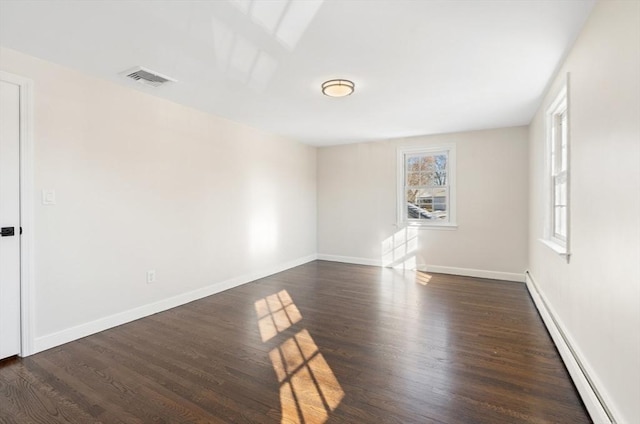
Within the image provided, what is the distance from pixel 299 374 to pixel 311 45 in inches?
97.0

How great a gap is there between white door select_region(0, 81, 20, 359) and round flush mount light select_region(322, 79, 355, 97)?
260 centimetres

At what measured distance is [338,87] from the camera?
3160 mm

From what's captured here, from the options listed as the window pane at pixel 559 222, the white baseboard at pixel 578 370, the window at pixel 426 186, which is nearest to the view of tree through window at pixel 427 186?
the window at pixel 426 186

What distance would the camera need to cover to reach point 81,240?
295cm

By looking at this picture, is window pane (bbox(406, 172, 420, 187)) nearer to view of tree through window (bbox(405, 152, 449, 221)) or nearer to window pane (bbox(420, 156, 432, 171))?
view of tree through window (bbox(405, 152, 449, 221))

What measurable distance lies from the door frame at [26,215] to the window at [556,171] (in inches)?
180

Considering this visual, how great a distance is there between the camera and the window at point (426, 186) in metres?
5.52

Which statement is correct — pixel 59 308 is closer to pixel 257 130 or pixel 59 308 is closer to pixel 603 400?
pixel 257 130

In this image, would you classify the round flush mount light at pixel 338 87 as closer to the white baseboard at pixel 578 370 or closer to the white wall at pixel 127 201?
the white wall at pixel 127 201

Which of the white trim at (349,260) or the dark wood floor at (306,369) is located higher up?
the white trim at (349,260)

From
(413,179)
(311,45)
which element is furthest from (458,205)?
(311,45)

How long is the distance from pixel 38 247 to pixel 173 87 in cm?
192

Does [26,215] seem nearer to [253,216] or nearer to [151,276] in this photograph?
[151,276]

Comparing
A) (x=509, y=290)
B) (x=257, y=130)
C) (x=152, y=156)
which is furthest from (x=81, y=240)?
(x=509, y=290)
